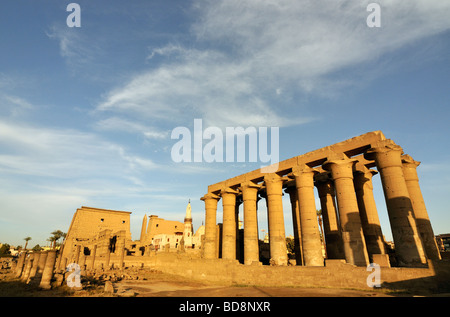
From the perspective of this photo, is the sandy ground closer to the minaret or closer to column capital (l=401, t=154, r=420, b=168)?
column capital (l=401, t=154, r=420, b=168)

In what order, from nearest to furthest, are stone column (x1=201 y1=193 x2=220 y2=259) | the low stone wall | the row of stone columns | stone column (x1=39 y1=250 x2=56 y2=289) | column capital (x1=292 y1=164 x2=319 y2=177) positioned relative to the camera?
the low stone wall
stone column (x1=39 y1=250 x2=56 y2=289)
the row of stone columns
column capital (x1=292 y1=164 x2=319 y2=177)
stone column (x1=201 y1=193 x2=220 y2=259)

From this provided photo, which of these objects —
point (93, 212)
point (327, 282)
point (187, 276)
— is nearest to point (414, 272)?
point (327, 282)

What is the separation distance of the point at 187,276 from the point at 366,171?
18189 millimetres

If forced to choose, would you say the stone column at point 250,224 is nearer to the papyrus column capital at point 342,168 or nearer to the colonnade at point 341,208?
the colonnade at point 341,208

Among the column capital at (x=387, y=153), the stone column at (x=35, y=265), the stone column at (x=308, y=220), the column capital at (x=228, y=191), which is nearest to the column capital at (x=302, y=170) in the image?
the stone column at (x=308, y=220)

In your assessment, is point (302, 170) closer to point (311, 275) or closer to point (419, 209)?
point (311, 275)

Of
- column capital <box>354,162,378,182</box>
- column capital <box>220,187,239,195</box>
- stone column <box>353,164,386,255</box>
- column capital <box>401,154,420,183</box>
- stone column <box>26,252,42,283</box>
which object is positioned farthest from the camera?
column capital <box>220,187,239,195</box>

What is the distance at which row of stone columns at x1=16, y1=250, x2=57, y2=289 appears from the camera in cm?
1770

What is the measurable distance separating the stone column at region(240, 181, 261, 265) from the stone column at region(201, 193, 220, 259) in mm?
5098

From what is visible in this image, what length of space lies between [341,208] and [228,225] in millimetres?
11640

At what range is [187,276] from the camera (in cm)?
2306

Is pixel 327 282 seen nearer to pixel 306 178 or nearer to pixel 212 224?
pixel 306 178

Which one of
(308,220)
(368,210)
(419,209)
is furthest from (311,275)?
(419,209)

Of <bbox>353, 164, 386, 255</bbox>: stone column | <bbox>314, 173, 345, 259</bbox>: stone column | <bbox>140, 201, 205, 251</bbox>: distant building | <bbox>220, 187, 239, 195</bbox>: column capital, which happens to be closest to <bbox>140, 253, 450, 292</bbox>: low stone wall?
<bbox>353, 164, 386, 255</bbox>: stone column
